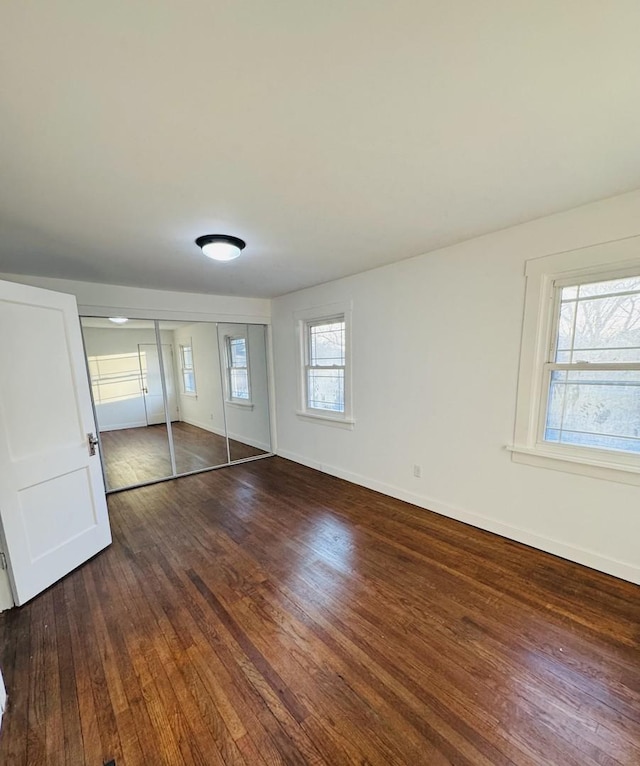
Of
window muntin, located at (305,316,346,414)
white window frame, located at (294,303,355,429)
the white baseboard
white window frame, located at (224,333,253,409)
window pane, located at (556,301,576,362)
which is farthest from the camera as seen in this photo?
white window frame, located at (224,333,253,409)

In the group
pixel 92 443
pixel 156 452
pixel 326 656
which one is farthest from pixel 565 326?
pixel 156 452

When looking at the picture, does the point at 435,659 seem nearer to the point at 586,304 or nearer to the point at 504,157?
the point at 586,304

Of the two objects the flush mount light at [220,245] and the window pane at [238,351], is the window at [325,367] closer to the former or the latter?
the window pane at [238,351]

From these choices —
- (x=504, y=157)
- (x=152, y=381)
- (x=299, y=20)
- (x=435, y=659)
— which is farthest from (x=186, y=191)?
(x=152, y=381)

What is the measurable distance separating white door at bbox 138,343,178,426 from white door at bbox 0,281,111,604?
1612 mm

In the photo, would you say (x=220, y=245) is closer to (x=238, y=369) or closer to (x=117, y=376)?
(x=117, y=376)

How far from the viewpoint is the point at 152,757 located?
121cm

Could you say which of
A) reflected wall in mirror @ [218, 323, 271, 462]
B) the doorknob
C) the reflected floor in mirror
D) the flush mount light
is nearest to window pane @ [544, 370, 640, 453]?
the flush mount light

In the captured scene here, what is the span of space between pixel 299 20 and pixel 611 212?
86.1 inches

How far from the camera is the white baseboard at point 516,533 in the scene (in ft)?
6.92

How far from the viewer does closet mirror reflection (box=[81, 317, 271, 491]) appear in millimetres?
3926

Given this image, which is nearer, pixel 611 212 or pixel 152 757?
pixel 152 757

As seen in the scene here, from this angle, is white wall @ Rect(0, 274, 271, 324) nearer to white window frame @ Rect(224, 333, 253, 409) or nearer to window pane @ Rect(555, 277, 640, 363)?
white window frame @ Rect(224, 333, 253, 409)

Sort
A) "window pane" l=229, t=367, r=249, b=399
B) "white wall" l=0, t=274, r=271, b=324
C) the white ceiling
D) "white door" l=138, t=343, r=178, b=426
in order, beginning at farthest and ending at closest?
"window pane" l=229, t=367, r=249, b=399 → "white door" l=138, t=343, r=178, b=426 → "white wall" l=0, t=274, r=271, b=324 → the white ceiling
